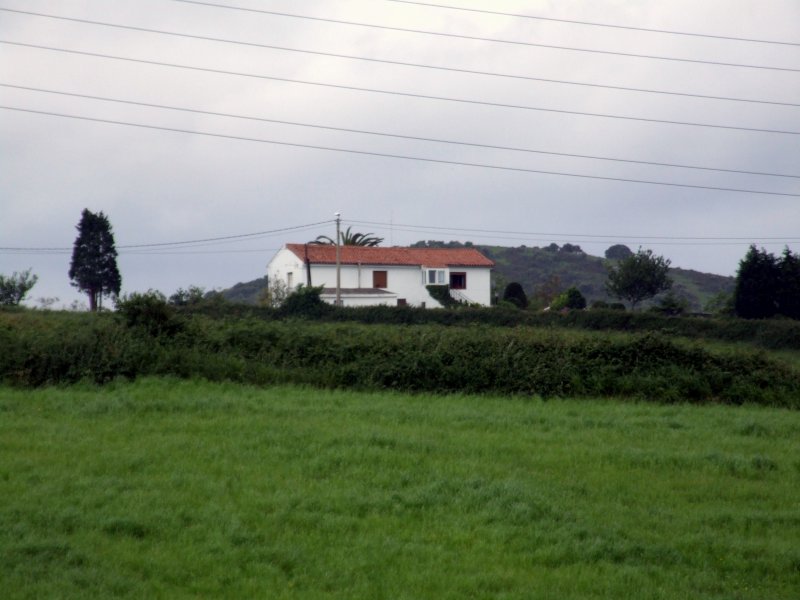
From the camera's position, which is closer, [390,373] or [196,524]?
[196,524]

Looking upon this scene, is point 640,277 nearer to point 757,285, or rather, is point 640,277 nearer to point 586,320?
point 757,285

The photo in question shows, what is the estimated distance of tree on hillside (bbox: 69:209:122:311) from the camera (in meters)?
57.8

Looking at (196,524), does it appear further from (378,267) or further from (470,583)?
(378,267)

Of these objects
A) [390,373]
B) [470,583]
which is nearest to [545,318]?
[390,373]

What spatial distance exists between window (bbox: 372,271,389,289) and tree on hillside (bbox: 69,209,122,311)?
2156 cm

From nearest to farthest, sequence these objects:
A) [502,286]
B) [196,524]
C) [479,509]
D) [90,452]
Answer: [196,524] < [479,509] < [90,452] < [502,286]


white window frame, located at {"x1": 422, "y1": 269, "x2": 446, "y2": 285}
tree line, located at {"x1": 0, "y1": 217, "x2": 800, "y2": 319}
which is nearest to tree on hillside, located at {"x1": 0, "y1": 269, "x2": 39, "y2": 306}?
tree line, located at {"x1": 0, "y1": 217, "x2": 800, "y2": 319}

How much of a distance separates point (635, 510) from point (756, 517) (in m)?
1.39

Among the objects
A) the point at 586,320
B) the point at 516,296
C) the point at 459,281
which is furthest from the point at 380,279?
the point at 586,320

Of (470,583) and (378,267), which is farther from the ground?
(378,267)

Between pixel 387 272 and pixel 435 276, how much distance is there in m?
4.19

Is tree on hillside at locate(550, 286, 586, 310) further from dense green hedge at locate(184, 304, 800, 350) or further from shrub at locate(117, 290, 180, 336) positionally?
shrub at locate(117, 290, 180, 336)

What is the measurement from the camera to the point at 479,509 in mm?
10234

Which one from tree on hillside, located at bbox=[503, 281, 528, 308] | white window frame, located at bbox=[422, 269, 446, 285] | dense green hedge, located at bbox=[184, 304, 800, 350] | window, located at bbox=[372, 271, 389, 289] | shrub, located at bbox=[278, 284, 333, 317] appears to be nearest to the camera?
dense green hedge, located at bbox=[184, 304, 800, 350]
